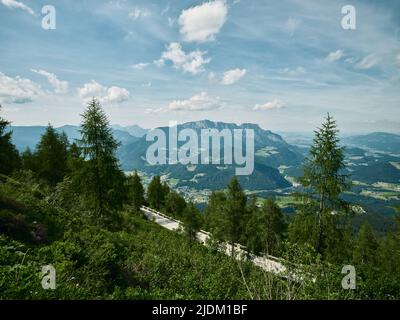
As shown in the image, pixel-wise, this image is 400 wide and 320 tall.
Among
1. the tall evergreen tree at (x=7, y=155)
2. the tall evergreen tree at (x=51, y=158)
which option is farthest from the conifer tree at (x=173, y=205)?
the tall evergreen tree at (x=7, y=155)

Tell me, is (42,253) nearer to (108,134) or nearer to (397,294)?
(397,294)

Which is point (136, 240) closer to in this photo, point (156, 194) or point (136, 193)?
point (136, 193)

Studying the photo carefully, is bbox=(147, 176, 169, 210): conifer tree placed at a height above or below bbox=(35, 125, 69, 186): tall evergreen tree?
below

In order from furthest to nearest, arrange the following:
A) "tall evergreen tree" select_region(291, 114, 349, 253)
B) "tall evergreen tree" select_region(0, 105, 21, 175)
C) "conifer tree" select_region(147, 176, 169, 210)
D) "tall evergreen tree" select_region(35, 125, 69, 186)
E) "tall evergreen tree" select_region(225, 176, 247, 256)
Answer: "conifer tree" select_region(147, 176, 169, 210) < "tall evergreen tree" select_region(35, 125, 69, 186) < "tall evergreen tree" select_region(225, 176, 247, 256) < "tall evergreen tree" select_region(0, 105, 21, 175) < "tall evergreen tree" select_region(291, 114, 349, 253)

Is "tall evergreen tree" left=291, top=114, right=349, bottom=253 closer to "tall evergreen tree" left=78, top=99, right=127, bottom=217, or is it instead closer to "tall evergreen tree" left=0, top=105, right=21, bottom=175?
"tall evergreen tree" left=78, top=99, right=127, bottom=217

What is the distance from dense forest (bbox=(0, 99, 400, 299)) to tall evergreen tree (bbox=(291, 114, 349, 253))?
0.21 feet

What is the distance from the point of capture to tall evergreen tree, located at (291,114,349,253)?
17922mm

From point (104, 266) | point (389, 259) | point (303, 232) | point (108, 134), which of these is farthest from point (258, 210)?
point (104, 266)

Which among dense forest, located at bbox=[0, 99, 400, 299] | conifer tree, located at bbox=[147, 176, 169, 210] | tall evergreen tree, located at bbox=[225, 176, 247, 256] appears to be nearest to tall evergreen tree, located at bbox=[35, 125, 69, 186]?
dense forest, located at bbox=[0, 99, 400, 299]

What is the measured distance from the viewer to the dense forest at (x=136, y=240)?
698cm

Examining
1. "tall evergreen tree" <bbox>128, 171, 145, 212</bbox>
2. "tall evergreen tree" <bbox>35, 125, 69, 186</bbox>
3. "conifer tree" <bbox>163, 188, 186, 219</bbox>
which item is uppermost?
"tall evergreen tree" <bbox>35, 125, 69, 186</bbox>

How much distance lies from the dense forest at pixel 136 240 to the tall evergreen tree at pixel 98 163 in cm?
7

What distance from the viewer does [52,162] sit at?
118 feet
